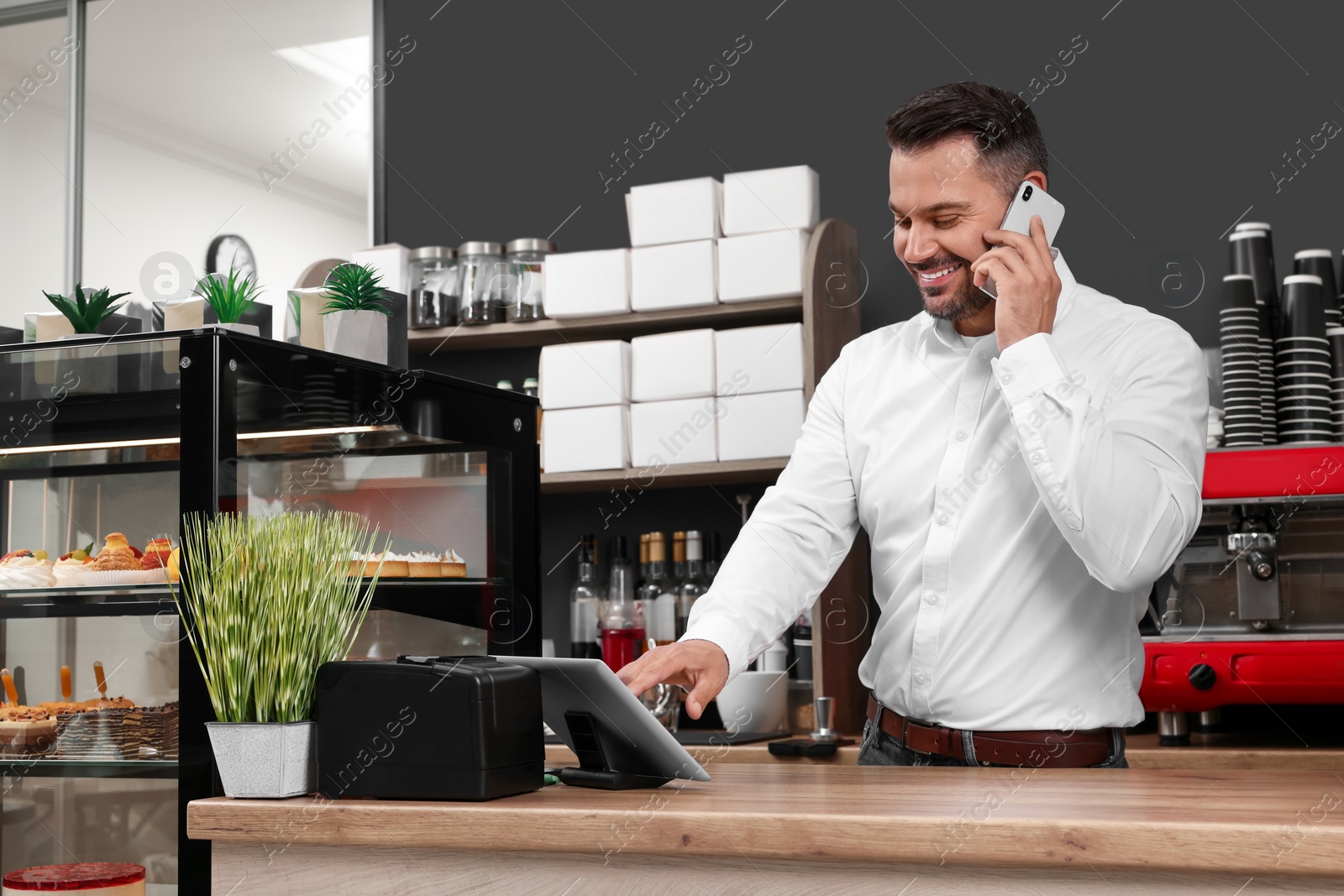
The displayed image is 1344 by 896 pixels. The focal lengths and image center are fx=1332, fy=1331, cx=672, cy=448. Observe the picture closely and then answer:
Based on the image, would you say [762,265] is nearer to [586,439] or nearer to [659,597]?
[586,439]

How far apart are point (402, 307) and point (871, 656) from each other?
3.17 feet

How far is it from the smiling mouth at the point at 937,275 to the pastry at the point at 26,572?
139 centimetres

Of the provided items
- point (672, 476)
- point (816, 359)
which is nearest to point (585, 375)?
point (672, 476)

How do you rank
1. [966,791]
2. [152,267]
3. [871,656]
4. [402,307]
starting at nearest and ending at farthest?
[966,791]
[871,656]
[402,307]
[152,267]

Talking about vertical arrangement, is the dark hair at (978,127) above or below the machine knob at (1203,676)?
above

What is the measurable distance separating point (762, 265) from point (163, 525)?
1583mm

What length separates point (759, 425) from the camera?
309 cm

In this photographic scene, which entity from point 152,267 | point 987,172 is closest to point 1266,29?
point 987,172

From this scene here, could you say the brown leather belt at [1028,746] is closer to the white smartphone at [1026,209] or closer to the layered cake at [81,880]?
the white smartphone at [1026,209]

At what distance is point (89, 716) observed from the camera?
2.01m

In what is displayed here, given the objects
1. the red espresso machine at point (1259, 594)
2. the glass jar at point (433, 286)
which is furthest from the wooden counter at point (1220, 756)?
the glass jar at point (433, 286)

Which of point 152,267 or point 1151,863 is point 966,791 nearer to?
point 1151,863

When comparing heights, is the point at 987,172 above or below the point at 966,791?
above

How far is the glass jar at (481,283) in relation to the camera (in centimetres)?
347
